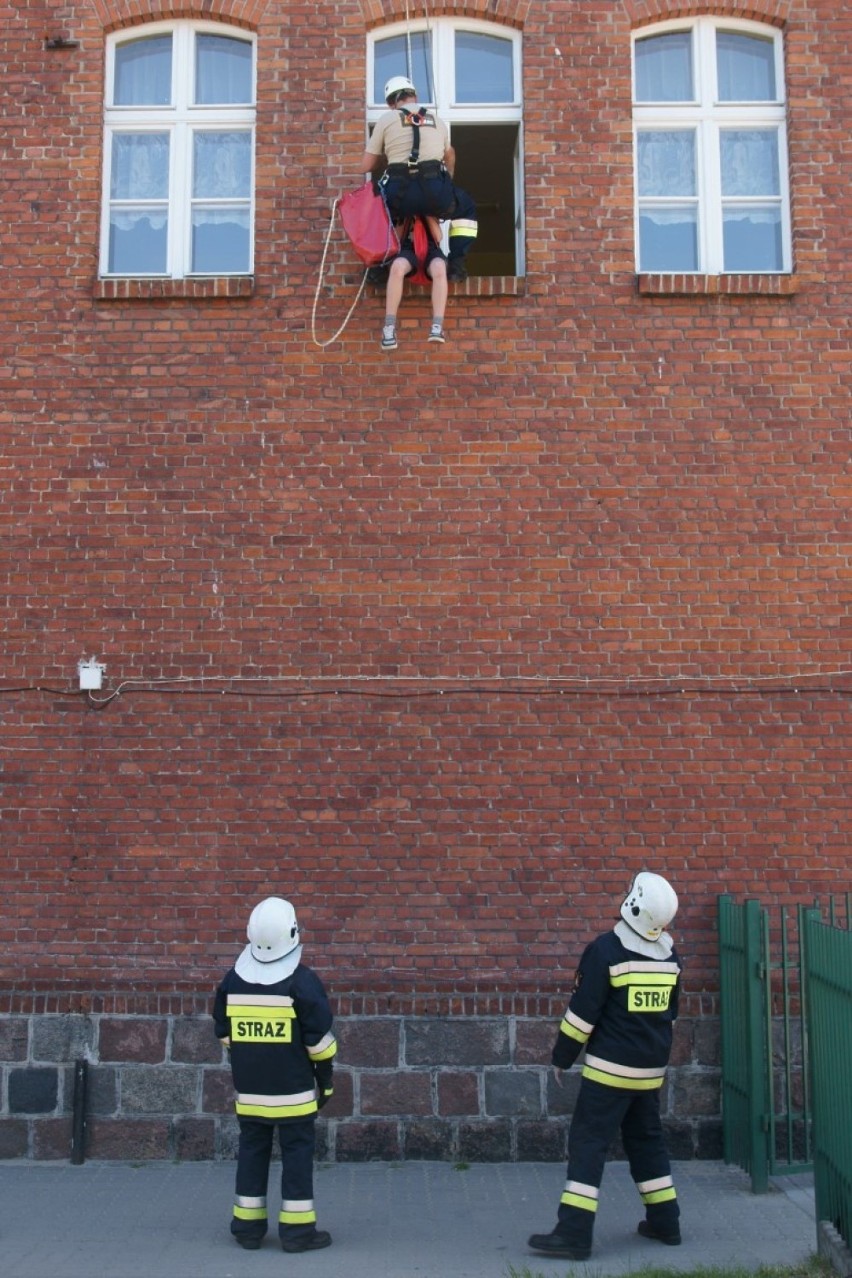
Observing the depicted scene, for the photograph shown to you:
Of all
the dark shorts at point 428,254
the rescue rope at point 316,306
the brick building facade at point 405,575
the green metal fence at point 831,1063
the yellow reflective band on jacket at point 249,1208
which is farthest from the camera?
the rescue rope at point 316,306

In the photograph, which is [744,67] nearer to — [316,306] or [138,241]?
[316,306]

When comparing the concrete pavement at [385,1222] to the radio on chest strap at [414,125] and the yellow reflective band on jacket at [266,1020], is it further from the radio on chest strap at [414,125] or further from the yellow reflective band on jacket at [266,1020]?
the radio on chest strap at [414,125]

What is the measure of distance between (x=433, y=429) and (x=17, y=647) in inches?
127

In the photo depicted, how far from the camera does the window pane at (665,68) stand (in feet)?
32.8

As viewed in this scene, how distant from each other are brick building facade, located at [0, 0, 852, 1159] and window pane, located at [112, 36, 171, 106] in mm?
189

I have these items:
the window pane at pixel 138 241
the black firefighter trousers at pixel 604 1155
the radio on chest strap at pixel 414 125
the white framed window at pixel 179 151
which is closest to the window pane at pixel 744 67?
the radio on chest strap at pixel 414 125

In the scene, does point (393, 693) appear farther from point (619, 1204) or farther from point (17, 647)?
point (619, 1204)

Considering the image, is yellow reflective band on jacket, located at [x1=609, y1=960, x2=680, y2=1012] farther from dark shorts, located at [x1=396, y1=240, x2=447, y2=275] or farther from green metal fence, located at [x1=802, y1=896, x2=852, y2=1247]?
dark shorts, located at [x1=396, y1=240, x2=447, y2=275]

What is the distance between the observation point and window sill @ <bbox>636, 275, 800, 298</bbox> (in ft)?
31.0

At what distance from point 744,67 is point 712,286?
1951mm

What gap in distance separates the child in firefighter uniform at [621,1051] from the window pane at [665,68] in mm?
A: 6202

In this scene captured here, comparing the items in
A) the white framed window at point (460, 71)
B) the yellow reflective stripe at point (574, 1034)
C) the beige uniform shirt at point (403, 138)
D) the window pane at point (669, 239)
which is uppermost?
the white framed window at point (460, 71)

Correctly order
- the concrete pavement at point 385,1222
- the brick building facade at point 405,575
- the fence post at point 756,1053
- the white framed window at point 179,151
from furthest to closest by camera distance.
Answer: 1. the white framed window at point 179,151
2. the brick building facade at point 405,575
3. the fence post at point 756,1053
4. the concrete pavement at point 385,1222

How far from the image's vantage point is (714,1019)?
8.72 metres
